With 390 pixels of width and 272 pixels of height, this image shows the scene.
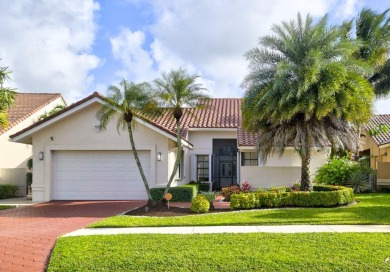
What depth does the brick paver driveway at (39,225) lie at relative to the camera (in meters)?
8.59

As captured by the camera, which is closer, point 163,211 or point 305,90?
point 163,211

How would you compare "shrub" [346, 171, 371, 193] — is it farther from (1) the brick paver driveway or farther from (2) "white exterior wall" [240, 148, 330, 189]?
(1) the brick paver driveway

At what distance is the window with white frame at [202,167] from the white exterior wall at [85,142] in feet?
24.2

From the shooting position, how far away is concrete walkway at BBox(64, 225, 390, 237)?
34.6 ft

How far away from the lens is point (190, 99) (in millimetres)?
15453

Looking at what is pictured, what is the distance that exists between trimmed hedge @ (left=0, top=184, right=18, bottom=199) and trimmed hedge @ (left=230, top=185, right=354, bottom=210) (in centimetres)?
1415

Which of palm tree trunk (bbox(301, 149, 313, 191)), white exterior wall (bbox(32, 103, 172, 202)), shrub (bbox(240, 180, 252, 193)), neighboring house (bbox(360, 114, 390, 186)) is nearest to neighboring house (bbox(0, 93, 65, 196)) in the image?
white exterior wall (bbox(32, 103, 172, 202))

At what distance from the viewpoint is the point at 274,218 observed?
495 inches

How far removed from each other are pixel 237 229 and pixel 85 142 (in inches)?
451

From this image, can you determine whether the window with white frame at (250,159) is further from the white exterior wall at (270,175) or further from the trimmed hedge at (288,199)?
the trimmed hedge at (288,199)

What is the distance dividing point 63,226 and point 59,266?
15.5 ft

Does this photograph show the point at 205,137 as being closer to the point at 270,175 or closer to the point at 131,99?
the point at 270,175

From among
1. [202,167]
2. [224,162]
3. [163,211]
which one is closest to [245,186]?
[224,162]

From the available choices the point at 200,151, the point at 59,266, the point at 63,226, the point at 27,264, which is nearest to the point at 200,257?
the point at 59,266
